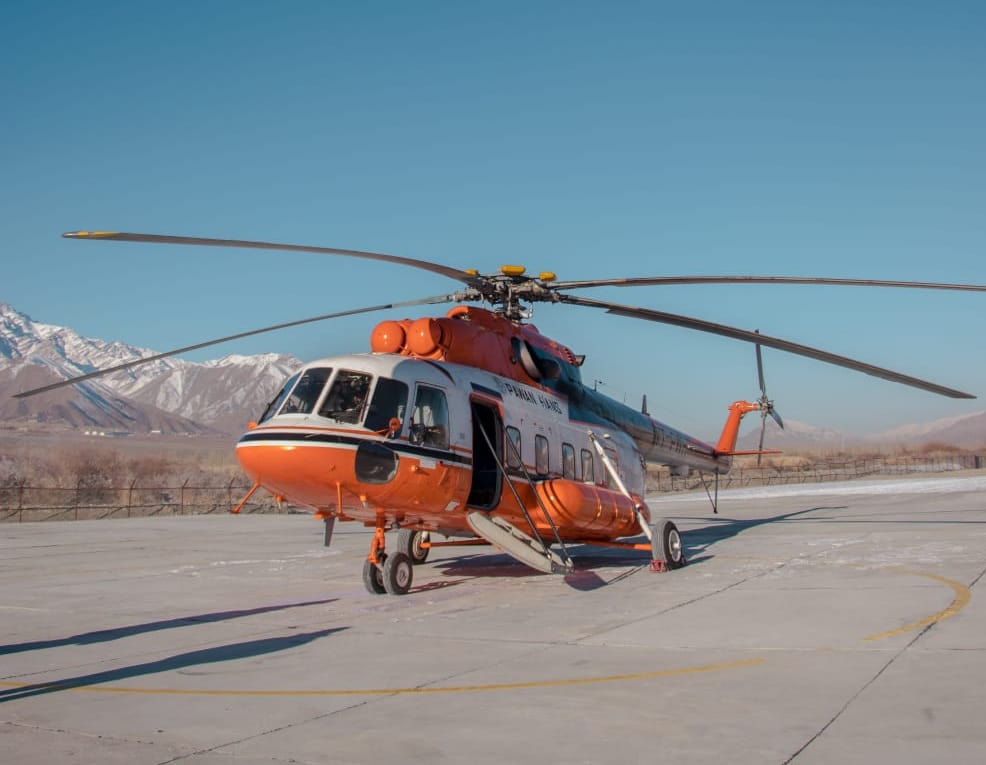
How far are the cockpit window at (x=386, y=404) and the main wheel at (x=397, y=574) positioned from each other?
196 cm

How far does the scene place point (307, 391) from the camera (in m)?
12.1

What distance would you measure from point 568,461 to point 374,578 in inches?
181

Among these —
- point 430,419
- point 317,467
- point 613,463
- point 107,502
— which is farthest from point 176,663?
point 107,502

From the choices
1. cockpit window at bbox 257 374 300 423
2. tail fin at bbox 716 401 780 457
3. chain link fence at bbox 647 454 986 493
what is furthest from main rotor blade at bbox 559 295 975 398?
chain link fence at bbox 647 454 986 493

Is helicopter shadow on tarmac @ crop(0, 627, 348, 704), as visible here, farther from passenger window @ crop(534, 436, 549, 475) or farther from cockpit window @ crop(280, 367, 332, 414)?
passenger window @ crop(534, 436, 549, 475)

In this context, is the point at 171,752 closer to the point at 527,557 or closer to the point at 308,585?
the point at 527,557

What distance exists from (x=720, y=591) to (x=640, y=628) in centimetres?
298

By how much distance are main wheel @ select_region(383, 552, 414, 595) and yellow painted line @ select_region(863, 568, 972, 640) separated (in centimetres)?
634

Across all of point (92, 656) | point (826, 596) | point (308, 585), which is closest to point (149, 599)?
point (308, 585)

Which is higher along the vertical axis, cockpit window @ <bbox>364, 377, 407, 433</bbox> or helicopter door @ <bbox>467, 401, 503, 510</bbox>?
cockpit window @ <bbox>364, 377, 407, 433</bbox>

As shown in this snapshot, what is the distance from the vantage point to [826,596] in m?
11.2

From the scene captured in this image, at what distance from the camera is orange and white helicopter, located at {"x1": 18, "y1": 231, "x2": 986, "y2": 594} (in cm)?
1162

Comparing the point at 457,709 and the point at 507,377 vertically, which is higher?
the point at 507,377

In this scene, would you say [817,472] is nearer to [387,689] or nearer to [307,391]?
[307,391]
